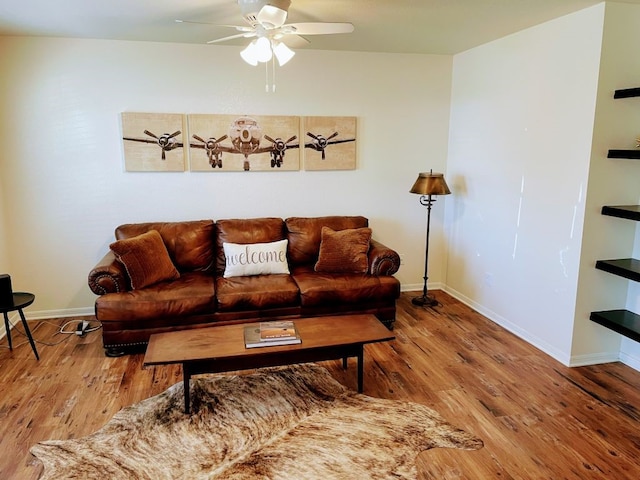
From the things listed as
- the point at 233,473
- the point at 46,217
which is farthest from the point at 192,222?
the point at 233,473

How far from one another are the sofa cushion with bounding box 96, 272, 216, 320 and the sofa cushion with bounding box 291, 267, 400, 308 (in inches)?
31.2

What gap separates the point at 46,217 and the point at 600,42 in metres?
4.78

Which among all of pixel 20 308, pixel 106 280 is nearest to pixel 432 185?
pixel 106 280

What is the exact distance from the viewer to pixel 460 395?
2.96 meters

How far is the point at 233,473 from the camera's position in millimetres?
2225

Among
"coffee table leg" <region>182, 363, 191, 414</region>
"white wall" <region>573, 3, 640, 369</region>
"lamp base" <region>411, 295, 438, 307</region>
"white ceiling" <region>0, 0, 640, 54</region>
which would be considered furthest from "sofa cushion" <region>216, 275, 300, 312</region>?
"white wall" <region>573, 3, 640, 369</region>

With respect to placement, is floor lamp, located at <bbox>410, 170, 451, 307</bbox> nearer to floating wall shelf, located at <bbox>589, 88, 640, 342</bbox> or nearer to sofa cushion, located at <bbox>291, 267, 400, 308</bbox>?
sofa cushion, located at <bbox>291, 267, 400, 308</bbox>

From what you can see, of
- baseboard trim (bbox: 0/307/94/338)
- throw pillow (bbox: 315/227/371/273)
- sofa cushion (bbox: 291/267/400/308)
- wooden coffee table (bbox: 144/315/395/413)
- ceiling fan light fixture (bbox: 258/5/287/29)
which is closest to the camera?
ceiling fan light fixture (bbox: 258/5/287/29)

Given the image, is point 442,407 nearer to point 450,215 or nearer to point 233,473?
point 233,473

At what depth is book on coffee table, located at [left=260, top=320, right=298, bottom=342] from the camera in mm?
2758

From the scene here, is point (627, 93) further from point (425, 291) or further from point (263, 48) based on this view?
point (425, 291)

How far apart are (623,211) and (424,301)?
212cm

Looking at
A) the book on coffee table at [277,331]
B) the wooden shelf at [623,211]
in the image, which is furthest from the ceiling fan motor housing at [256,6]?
the wooden shelf at [623,211]

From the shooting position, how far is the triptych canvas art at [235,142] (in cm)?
422
